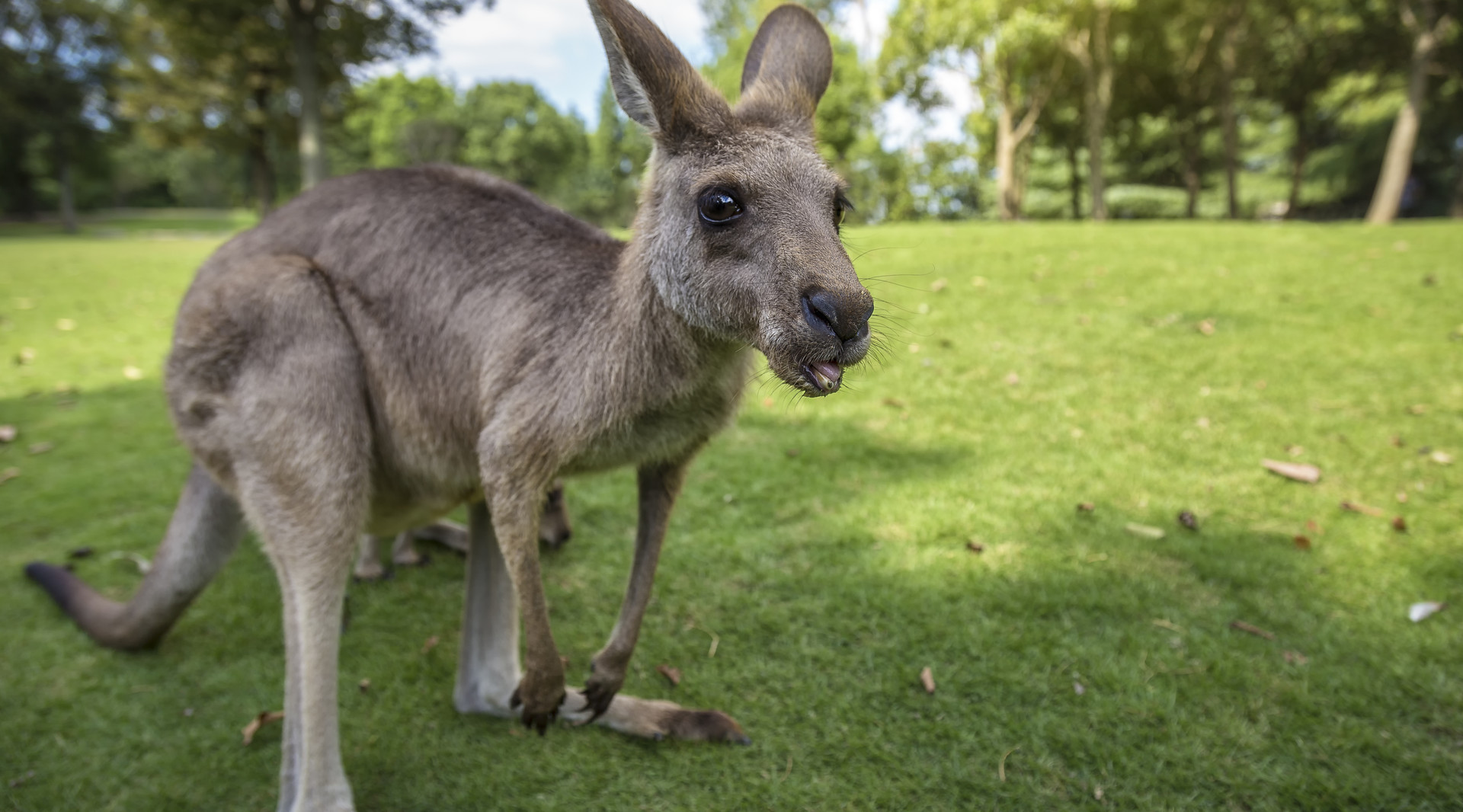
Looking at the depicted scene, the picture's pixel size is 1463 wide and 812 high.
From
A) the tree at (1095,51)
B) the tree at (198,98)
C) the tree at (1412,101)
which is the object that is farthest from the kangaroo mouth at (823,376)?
the tree at (198,98)

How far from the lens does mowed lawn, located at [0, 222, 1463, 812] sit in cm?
230

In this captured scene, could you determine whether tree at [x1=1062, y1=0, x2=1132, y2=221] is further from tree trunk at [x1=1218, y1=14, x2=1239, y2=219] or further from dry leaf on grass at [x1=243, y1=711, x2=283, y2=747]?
dry leaf on grass at [x1=243, y1=711, x2=283, y2=747]

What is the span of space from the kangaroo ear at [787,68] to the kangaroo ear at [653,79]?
0.13 metres

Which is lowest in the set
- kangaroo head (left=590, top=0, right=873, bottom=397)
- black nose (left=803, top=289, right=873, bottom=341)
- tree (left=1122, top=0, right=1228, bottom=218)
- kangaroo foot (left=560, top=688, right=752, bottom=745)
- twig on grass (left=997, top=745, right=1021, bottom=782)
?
twig on grass (left=997, top=745, right=1021, bottom=782)

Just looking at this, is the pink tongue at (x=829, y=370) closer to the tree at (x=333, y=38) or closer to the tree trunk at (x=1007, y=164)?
the tree at (x=333, y=38)

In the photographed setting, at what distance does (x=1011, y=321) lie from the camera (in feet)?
21.9

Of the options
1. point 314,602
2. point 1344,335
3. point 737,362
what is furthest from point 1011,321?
point 314,602

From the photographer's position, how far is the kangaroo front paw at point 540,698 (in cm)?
213

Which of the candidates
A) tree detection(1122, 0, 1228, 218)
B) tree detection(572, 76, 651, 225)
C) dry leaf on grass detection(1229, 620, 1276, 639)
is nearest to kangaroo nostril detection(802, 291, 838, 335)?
dry leaf on grass detection(1229, 620, 1276, 639)

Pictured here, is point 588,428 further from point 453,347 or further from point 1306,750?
point 1306,750

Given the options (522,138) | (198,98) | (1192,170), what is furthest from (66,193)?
(1192,170)

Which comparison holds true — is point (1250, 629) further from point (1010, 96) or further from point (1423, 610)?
point (1010, 96)

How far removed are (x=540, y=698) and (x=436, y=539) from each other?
6.23 feet

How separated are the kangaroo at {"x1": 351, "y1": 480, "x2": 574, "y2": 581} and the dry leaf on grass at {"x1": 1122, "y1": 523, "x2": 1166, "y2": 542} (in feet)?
8.79
